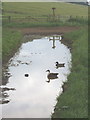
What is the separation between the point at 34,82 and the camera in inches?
785

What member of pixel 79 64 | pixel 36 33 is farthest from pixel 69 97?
pixel 36 33

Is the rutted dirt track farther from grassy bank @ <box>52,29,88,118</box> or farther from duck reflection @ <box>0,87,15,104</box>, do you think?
duck reflection @ <box>0,87,15,104</box>

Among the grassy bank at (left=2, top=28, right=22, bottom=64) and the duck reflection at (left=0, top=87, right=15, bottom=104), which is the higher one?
the grassy bank at (left=2, top=28, right=22, bottom=64)

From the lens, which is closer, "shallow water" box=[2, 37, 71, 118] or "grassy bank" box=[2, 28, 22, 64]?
"shallow water" box=[2, 37, 71, 118]

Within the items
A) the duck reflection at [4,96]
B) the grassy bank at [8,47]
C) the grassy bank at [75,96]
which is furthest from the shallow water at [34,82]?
the grassy bank at [75,96]

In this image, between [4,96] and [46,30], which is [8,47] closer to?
[4,96]

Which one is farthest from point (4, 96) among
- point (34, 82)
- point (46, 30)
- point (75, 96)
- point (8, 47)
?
point (46, 30)

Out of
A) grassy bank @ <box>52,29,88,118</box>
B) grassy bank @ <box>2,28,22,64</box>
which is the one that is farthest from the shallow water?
grassy bank @ <box>52,29,88,118</box>

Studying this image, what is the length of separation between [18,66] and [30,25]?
23.2m

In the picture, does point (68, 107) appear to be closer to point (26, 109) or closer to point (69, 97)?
point (69, 97)

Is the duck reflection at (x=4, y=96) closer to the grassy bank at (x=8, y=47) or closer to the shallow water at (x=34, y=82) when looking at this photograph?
the shallow water at (x=34, y=82)

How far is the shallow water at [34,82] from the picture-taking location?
15.1 m

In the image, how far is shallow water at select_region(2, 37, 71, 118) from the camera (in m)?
15.1

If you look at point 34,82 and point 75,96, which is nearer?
point 75,96
